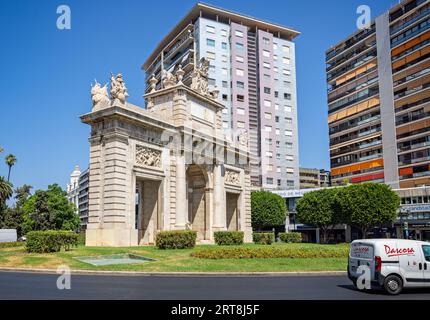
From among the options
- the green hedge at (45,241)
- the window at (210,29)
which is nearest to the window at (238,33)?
the window at (210,29)

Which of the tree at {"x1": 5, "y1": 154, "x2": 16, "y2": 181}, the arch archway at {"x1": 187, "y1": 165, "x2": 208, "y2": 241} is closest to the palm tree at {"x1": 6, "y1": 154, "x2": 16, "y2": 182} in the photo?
the tree at {"x1": 5, "y1": 154, "x2": 16, "y2": 181}

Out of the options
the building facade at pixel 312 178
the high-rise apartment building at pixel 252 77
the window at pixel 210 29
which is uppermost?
the window at pixel 210 29

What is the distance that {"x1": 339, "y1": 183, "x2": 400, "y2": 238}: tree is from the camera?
56.3 metres

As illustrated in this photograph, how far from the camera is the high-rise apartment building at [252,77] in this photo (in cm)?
8144

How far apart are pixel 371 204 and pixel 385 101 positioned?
26.5 m

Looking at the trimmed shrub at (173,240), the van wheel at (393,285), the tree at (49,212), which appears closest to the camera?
the van wheel at (393,285)

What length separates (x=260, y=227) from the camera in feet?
233

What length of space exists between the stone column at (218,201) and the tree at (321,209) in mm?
24624

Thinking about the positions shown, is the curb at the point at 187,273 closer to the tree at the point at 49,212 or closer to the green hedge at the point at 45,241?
the green hedge at the point at 45,241

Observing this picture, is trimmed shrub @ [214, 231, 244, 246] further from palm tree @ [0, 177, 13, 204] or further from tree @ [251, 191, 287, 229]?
palm tree @ [0, 177, 13, 204]

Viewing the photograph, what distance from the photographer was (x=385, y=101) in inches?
2968

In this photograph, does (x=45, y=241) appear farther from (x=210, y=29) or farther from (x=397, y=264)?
(x=210, y=29)
